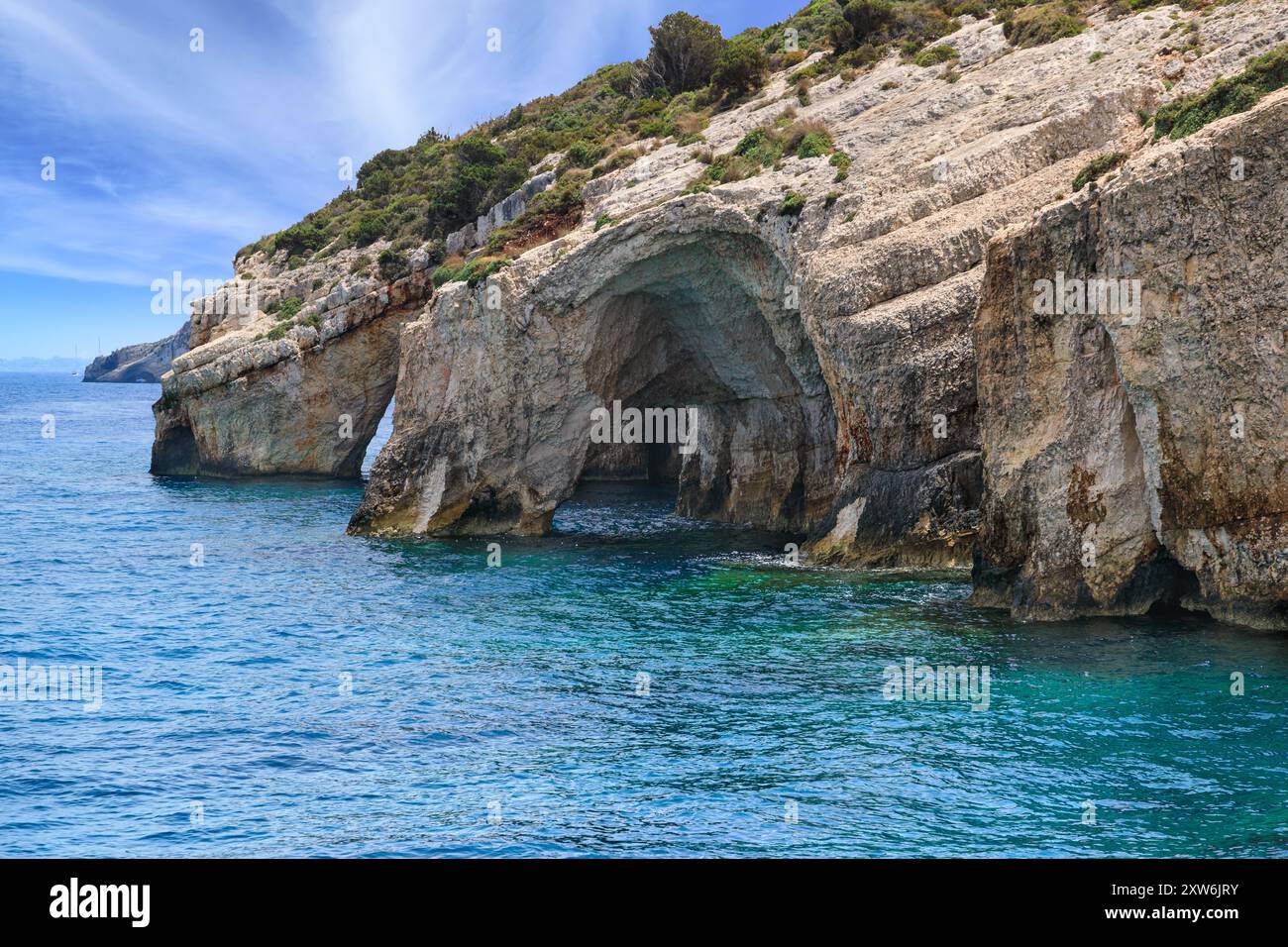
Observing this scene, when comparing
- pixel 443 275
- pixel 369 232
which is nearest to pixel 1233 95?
pixel 443 275

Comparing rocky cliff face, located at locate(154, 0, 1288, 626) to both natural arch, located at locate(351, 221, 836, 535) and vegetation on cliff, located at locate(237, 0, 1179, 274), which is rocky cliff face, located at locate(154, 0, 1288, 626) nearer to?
natural arch, located at locate(351, 221, 836, 535)

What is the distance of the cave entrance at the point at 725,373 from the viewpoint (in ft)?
146

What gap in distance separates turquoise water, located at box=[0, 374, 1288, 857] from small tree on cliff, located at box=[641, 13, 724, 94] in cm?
3776

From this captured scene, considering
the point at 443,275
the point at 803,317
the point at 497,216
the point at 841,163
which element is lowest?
the point at 803,317

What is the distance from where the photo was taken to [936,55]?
49.1 meters

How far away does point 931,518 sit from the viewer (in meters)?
35.4

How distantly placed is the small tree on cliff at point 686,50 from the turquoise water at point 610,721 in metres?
37.8

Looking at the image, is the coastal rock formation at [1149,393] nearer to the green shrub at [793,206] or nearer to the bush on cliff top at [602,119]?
the green shrub at [793,206]

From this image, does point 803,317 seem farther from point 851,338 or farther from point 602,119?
point 602,119

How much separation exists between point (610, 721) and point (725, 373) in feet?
94.8

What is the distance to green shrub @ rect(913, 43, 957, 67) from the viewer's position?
4878 cm

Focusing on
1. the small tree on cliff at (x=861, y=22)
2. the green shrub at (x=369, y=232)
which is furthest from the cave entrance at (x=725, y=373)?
the green shrub at (x=369, y=232)

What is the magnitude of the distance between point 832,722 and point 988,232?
20160 mm

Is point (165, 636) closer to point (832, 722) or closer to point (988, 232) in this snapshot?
point (832, 722)
